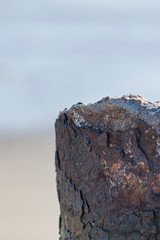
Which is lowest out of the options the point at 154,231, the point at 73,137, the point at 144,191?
the point at 154,231

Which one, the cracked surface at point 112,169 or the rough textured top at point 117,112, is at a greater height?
the rough textured top at point 117,112

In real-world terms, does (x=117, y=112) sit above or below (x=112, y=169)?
above

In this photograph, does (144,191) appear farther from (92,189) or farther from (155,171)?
(92,189)

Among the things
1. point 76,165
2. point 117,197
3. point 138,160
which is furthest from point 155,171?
point 76,165

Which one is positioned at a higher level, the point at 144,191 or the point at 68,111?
the point at 68,111

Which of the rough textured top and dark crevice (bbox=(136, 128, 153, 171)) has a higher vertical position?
the rough textured top

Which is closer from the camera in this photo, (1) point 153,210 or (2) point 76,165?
(1) point 153,210

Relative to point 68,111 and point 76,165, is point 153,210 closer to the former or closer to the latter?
point 76,165
